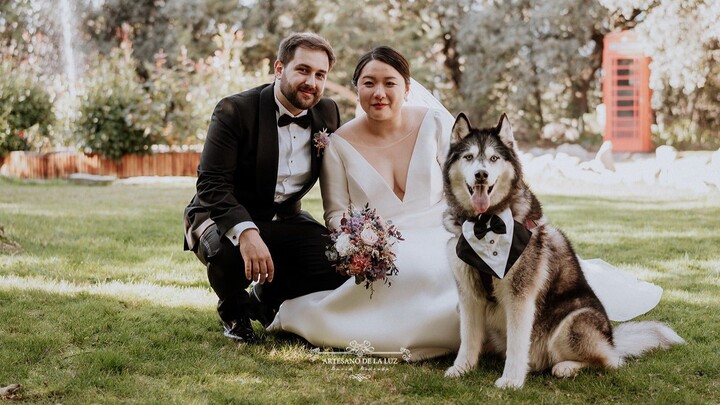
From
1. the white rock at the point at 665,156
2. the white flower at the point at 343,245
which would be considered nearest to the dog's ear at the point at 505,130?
the white flower at the point at 343,245

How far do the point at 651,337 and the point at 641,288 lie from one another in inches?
39.8

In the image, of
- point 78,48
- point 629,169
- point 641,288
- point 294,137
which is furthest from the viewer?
point 78,48

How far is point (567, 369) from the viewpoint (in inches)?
127

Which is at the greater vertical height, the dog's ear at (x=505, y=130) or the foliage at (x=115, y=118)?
the foliage at (x=115, y=118)

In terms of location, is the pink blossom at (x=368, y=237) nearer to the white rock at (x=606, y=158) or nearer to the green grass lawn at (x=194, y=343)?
the green grass lawn at (x=194, y=343)

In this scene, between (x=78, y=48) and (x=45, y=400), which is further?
(x=78, y=48)

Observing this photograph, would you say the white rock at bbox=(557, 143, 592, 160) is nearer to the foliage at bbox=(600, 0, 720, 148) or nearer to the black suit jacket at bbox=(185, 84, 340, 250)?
the foliage at bbox=(600, 0, 720, 148)

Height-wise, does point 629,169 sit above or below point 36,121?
below

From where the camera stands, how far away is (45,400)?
289 centimetres

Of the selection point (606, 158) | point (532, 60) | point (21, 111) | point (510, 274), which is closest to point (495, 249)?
point (510, 274)

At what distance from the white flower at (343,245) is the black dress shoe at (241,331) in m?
0.81

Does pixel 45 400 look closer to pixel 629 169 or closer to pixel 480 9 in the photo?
pixel 629 169

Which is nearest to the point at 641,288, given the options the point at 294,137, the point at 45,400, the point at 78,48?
the point at 294,137

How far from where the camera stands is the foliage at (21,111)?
14.0 metres
